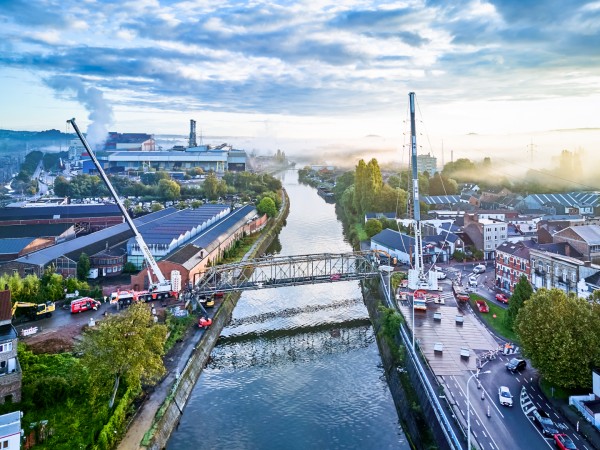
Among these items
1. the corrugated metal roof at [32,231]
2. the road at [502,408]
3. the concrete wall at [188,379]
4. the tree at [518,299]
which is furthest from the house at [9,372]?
the corrugated metal roof at [32,231]

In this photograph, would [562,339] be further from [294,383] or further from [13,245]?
[13,245]

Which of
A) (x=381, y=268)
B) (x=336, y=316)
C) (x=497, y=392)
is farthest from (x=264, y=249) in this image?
(x=497, y=392)

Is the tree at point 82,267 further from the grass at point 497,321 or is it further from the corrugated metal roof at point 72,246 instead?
the grass at point 497,321

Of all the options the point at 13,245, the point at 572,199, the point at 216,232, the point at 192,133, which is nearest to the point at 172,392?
the point at 216,232

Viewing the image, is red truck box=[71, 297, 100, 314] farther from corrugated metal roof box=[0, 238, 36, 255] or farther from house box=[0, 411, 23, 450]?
house box=[0, 411, 23, 450]

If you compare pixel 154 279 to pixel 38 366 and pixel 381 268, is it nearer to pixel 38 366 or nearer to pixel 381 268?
pixel 38 366
